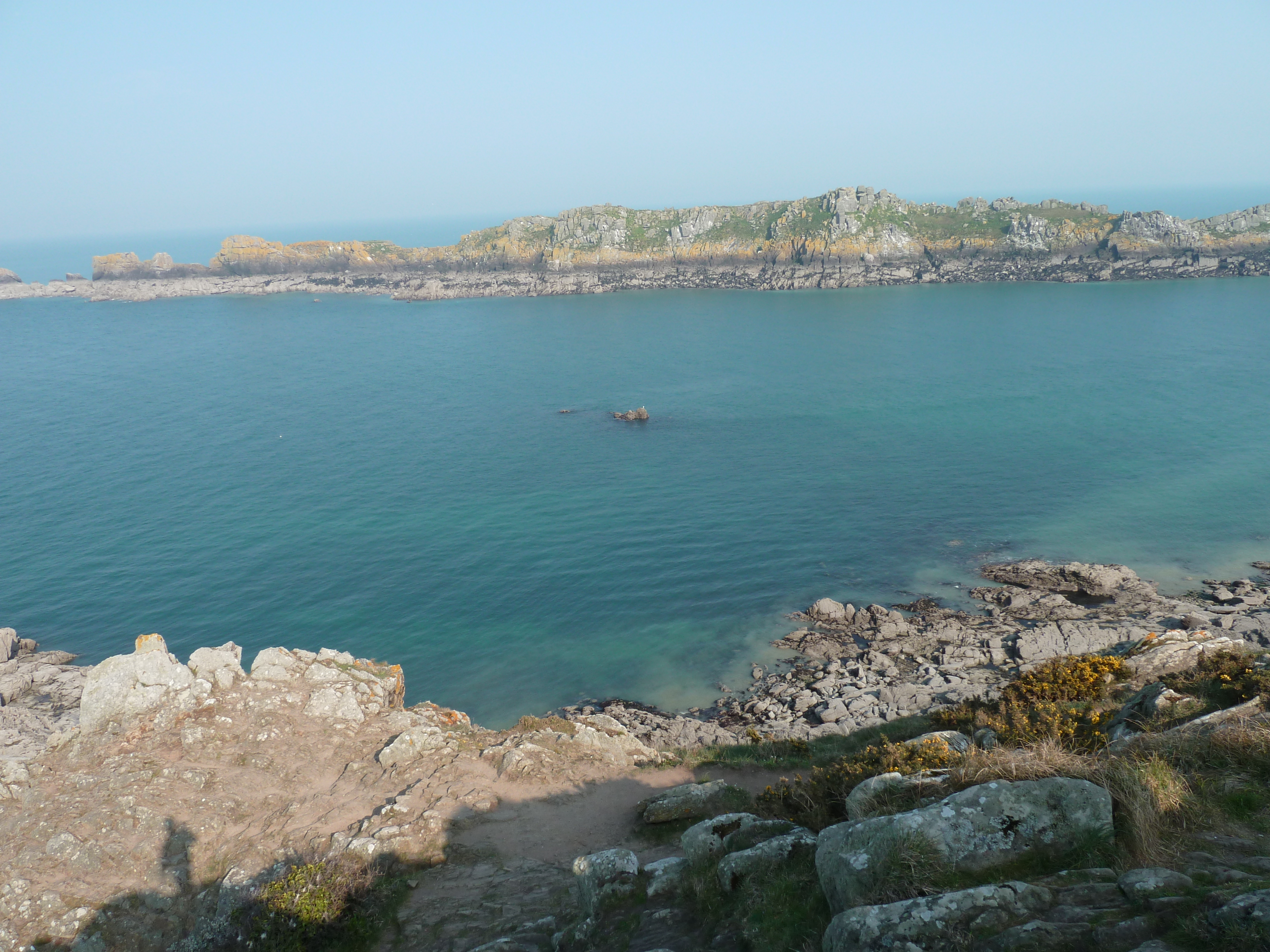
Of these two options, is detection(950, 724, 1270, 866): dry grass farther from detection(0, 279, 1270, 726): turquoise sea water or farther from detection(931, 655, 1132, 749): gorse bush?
detection(0, 279, 1270, 726): turquoise sea water

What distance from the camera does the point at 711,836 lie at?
11625mm

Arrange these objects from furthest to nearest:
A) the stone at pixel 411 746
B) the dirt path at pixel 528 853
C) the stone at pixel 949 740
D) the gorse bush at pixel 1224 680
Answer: the stone at pixel 411 746
the stone at pixel 949 740
the dirt path at pixel 528 853
the gorse bush at pixel 1224 680

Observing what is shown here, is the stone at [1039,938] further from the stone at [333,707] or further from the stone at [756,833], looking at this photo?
the stone at [333,707]

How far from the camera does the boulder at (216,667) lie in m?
20.4

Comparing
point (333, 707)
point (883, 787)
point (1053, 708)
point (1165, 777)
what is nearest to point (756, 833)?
point (883, 787)

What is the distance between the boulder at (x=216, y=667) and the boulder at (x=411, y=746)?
215 inches

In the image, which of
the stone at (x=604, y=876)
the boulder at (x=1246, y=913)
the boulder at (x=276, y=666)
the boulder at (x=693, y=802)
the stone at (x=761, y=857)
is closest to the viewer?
the boulder at (x=1246, y=913)

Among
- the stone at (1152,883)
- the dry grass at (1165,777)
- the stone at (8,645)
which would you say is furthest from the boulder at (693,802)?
the stone at (8,645)

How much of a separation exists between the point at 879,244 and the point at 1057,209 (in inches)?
1754

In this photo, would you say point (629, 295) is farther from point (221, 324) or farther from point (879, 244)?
point (221, 324)

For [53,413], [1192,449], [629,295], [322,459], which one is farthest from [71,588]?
[629,295]

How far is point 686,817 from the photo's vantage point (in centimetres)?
1540

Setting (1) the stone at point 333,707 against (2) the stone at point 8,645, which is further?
(2) the stone at point 8,645

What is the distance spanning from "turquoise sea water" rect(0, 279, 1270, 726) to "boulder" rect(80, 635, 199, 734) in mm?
12497
